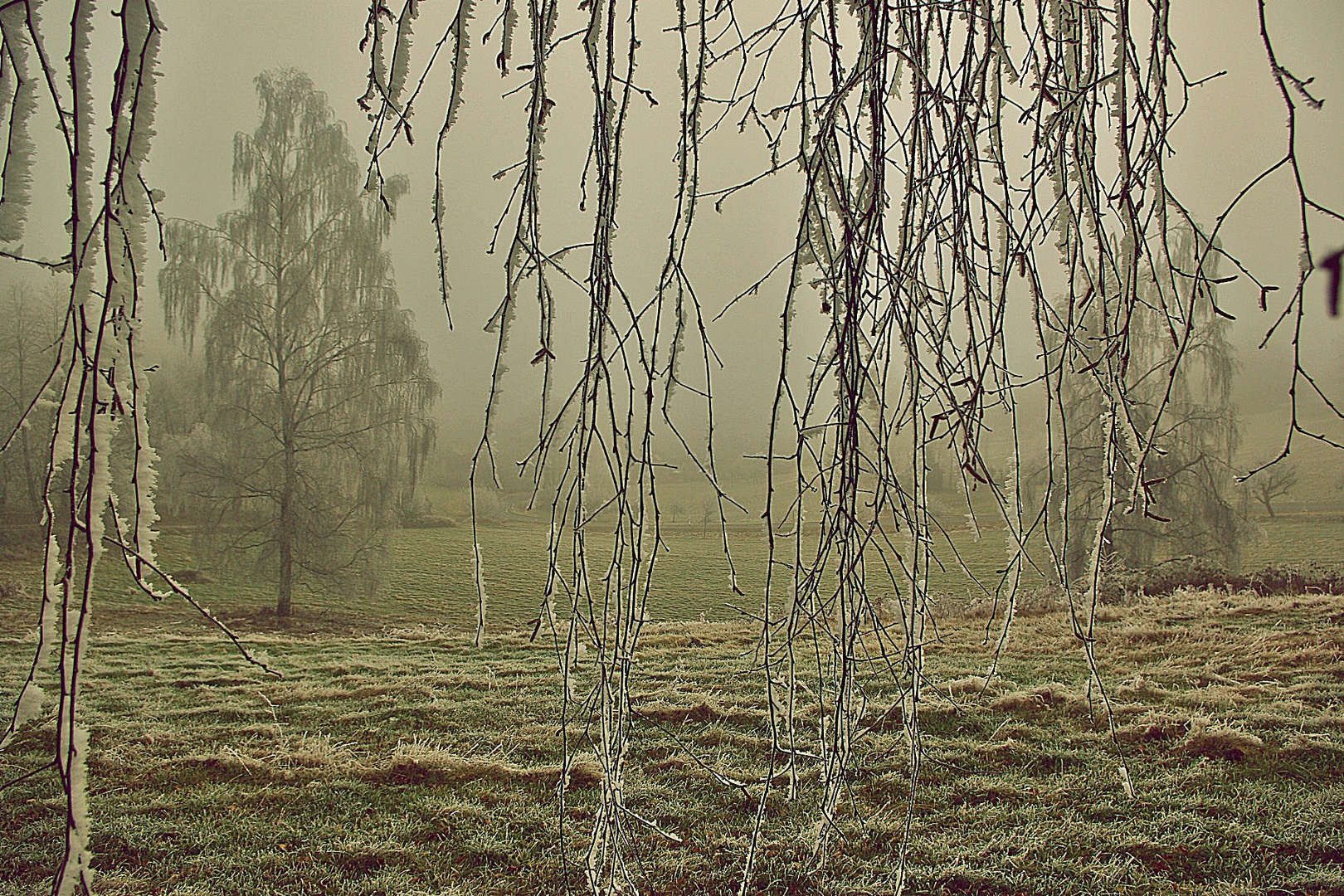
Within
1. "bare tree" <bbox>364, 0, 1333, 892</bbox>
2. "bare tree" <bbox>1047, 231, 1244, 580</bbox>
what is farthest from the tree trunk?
"bare tree" <bbox>364, 0, 1333, 892</bbox>

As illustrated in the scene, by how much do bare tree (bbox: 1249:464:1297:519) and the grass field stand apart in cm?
64

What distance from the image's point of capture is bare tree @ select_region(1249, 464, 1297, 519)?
426 cm

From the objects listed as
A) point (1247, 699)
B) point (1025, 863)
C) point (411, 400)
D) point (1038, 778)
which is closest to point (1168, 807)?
point (1038, 778)

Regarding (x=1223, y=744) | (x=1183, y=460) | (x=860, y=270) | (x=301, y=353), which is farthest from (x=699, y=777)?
(x=1183, y=460)

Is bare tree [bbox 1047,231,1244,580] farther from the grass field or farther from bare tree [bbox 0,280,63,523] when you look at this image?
bare tree [bbox 0,280,63,523]

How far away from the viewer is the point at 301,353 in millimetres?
4547

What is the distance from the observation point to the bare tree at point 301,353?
434 cm

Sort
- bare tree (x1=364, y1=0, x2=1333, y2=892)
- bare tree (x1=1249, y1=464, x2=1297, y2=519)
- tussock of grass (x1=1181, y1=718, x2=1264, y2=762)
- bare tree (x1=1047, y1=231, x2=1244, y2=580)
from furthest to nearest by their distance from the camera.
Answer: bare tree (x1=1047, y1=231, x2=1244, y2=580) → bare tree (x1=1249, y1=464, x2=1297, y2=519) → tussock of grass (x1=1181, y1=718, x2=1264, y2=762) → bare tree (x1=364, y1=0, x2=1333, y2=892)

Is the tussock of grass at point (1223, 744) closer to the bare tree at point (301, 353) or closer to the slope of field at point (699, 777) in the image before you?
A: the slope of field at point (699, 777)

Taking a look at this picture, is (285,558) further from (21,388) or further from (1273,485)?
(1273,485)

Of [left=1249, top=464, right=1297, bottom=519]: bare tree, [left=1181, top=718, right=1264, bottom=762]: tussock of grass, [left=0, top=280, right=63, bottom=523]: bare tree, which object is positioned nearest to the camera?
[left=1181, top=718, right=1264, bottom=762]: tussock of grass

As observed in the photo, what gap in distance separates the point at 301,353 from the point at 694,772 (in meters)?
3.31

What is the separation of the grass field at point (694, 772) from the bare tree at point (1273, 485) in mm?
644

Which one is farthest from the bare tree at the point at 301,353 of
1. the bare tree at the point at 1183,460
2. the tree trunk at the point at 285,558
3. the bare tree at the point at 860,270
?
the bare tree at the point at 860,270
